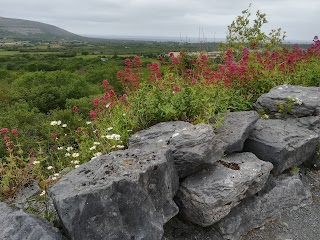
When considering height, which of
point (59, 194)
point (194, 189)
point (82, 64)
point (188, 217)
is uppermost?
point (59, 194)

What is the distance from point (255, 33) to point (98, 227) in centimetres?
1402

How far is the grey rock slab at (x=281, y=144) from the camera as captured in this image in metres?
5.97

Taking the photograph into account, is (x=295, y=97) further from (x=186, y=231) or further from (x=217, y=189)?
(x=186, y=231)

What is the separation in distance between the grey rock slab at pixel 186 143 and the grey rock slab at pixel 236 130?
1.29 ft

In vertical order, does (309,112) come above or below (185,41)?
below

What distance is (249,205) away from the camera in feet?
17.7

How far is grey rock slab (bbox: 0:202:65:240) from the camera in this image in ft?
11.6

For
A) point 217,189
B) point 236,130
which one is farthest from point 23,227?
point 236,130

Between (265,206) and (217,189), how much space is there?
131 centimetres

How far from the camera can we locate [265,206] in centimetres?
553

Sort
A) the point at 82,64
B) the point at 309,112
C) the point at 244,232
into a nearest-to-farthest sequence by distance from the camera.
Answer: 1. the point at 244,232
2. the point at 309,112
3. the point at 82,64

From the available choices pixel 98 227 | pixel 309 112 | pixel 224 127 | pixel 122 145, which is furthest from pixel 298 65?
pixel 98 227

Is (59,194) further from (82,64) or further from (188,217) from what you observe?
(82,64)

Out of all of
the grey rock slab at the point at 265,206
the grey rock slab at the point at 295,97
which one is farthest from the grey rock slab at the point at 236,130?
the grey rock slab at the point at 295,97
